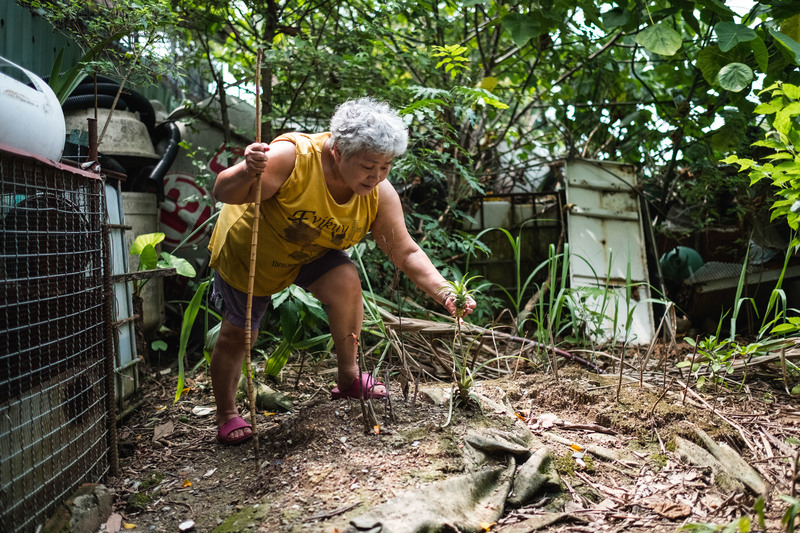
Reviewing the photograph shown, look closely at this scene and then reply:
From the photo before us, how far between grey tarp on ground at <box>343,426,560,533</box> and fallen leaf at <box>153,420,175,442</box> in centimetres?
128

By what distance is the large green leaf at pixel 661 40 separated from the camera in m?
3.02

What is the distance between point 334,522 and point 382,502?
0.15m

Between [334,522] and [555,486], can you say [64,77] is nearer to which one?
[334,522]

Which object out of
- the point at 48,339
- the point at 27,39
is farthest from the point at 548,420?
the point at 27,39

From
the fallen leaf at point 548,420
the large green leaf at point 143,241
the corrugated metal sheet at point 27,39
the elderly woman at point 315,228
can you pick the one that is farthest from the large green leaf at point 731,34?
the corrugated metal sheet at point 27,39

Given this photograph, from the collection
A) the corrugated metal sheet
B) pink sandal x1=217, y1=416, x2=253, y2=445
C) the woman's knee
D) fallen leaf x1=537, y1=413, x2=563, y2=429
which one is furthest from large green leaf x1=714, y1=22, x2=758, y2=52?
the corrugated metal sheet

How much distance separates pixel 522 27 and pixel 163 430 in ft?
9.73

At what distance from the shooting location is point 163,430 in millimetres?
2486

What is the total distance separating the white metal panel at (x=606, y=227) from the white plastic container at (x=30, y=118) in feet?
11.0

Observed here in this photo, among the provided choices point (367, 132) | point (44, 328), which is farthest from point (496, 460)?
point (44, 328)

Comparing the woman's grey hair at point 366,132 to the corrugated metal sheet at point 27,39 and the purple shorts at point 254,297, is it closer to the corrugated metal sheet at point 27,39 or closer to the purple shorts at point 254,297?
the purple shorts at point 254,297

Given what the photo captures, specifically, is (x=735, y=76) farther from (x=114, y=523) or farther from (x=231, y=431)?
(x=114, y=523)

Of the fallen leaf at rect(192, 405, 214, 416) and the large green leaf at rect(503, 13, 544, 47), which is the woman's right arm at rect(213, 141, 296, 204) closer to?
the fallen leaf at rect(192, 405, 214, 416)

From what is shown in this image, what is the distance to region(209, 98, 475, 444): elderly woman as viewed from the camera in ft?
6.44
